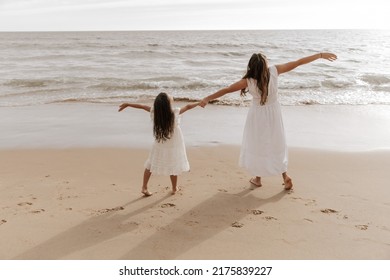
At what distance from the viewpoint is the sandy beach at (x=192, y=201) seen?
3.42 m

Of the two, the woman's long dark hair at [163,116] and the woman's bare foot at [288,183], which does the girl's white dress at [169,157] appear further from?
the woman's bare foot at [288,183]

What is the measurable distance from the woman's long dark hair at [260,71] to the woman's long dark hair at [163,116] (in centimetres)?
100

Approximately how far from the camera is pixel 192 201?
449cm

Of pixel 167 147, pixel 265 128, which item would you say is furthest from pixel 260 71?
pixel 167 147

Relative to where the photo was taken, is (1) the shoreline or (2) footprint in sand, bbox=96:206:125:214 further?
(1) the shoreline

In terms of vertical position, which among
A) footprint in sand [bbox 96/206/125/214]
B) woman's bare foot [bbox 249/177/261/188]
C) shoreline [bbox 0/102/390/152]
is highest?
shoreline [bbox 0/102/390/152]

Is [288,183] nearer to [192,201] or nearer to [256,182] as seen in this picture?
[256,182]

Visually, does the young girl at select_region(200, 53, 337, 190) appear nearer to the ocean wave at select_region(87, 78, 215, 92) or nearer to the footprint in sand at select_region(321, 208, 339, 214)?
the footprint in sand at select_region(321, 208, 339, 214)

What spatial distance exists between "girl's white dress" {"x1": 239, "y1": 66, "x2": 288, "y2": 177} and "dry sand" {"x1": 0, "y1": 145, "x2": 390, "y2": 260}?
1.05 ft

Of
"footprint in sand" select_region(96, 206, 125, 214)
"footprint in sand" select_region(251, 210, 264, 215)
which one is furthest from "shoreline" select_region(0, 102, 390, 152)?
"footprint in sand" select_region(251, 210, 264, 215)

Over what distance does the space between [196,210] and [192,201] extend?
25cm

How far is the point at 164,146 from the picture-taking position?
15.3 ft

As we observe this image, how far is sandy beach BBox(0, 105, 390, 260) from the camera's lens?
342 centimetres
